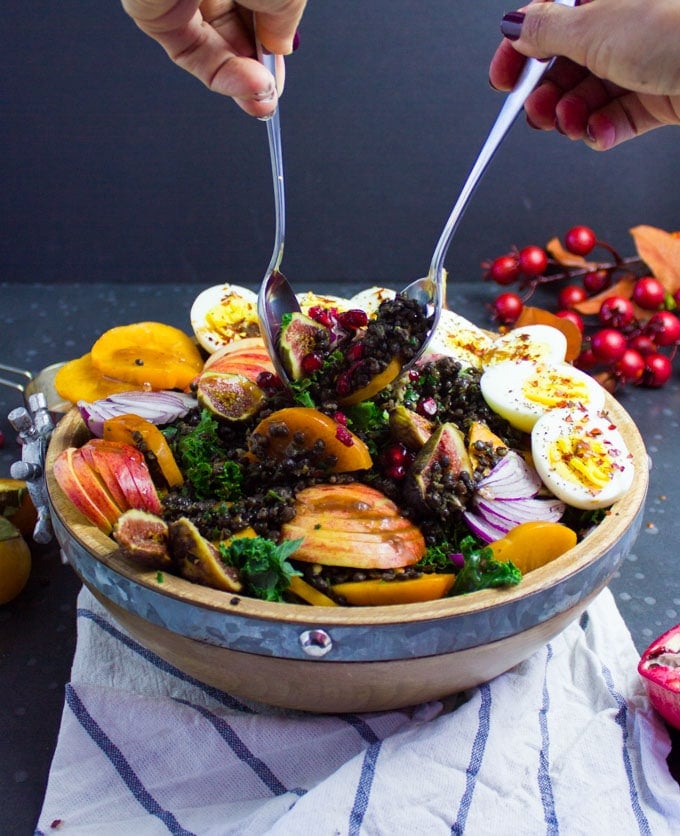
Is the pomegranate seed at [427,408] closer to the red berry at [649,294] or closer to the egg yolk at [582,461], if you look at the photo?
the egg yolk at [582,461]

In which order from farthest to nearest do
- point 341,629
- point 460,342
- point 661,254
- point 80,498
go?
point 661,254 < point 460,342 < point 80,498 < point 341,629

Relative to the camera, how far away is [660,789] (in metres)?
1.71

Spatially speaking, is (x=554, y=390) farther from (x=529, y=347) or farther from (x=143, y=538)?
(x=143, y=538)

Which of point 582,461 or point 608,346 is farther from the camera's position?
point 608,346

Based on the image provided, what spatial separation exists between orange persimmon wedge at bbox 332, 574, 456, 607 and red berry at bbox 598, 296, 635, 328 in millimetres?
2001

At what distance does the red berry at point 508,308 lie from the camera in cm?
353

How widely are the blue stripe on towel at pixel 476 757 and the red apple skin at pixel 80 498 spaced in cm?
84

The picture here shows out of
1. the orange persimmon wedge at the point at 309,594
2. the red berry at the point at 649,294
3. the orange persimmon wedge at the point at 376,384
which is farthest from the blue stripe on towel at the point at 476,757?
the red berry at the point at 649,294

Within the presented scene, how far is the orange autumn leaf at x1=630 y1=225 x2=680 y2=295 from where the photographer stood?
11.6 feet

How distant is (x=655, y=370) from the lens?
10.7 feet

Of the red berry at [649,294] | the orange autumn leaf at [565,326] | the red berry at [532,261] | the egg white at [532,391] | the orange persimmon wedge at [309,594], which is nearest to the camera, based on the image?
the orange persimmon wedge at [309,594]

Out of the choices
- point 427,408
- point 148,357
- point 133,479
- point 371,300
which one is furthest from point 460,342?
point 133,479

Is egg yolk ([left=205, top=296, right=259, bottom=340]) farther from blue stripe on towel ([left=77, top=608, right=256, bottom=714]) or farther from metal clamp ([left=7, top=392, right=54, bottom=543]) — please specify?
blue stripe on towel ([left=77, top=608, right=256, bottom=714])

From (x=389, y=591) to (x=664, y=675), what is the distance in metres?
0.67
